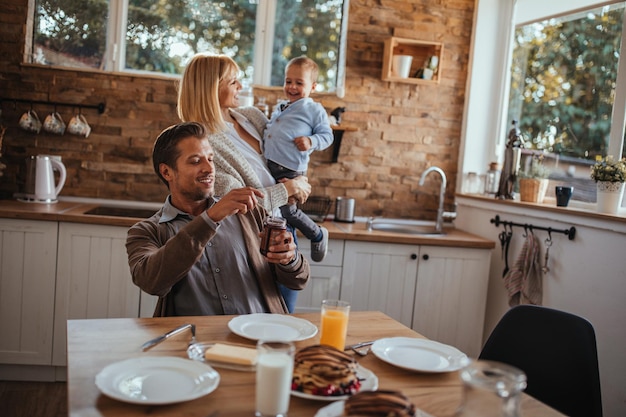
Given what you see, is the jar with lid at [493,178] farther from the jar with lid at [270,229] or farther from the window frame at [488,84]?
the jar with lid at [270,229]

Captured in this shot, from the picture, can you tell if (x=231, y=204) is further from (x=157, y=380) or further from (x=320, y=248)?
(x=320, y=248)

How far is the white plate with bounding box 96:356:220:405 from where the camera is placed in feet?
3.52

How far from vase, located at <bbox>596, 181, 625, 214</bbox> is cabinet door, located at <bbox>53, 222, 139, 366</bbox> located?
228cm

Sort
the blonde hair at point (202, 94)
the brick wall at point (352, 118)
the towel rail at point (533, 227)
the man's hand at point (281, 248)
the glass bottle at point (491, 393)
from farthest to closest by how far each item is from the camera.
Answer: the brick wall at point (352, 118) → the towel rail at point (533, 227) → the blonde hair at point (202, 94) → the man's hand at point (281, 248) → the glass bottle at point (491, 393)

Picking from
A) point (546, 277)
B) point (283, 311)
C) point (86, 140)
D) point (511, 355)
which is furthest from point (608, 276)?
point (86, 140)

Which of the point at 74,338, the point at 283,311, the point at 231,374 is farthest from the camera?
the point at 283,311

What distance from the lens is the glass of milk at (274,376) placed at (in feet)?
3.34

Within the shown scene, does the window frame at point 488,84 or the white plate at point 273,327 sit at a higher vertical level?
the window frame at point 488,84

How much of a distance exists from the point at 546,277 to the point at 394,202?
1.13 metres

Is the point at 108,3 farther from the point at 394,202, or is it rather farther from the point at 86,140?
the point at 394,202

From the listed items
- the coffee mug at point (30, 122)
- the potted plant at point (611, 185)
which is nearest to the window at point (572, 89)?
the potted plant at point (611, 185)

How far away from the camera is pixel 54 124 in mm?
3332

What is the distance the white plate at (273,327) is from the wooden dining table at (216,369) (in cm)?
2

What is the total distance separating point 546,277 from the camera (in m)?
2.92
